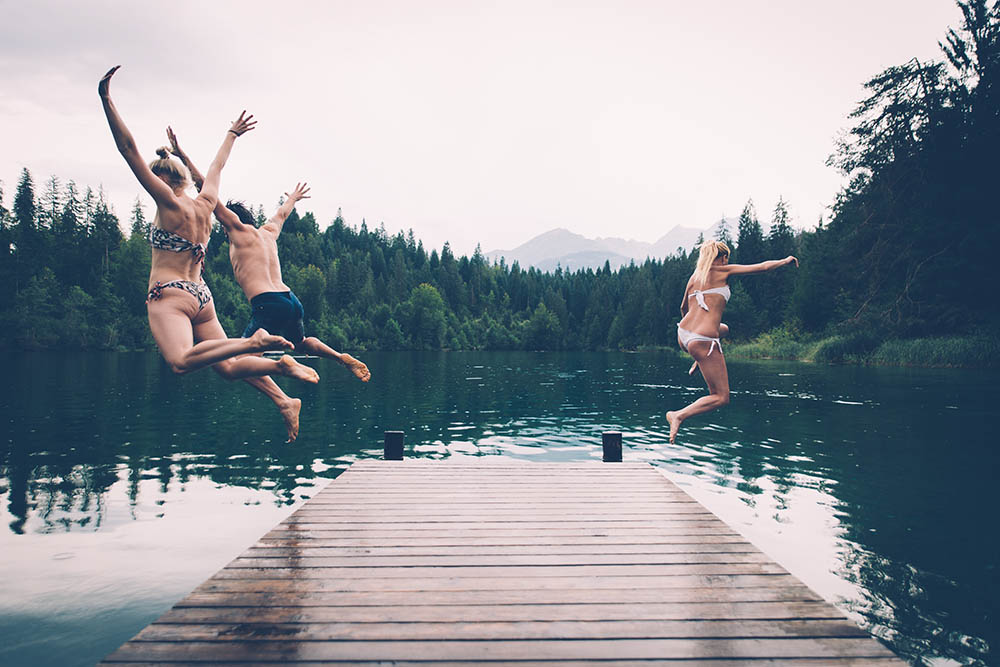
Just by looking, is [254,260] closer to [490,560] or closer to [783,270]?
[490,560]

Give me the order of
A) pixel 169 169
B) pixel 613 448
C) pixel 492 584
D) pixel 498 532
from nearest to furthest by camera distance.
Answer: pixel 169 169, pixel 492 584, pixel 498 532, pixel 613 448

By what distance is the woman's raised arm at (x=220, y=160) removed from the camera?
9.56 ft

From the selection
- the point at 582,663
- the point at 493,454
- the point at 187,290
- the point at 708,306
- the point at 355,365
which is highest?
the point at 187,290

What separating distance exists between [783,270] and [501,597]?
101 metres

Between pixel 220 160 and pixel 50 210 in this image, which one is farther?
pixel 50 210

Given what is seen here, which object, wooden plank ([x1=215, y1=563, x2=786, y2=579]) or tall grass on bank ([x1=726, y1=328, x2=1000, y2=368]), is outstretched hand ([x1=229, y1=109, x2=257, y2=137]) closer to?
wooden plank ([x1=215, y1=563, x2=786, y2=579])

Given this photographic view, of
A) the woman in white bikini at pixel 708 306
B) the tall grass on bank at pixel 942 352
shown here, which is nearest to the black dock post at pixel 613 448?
the woman in white bikini at pixel 708 306

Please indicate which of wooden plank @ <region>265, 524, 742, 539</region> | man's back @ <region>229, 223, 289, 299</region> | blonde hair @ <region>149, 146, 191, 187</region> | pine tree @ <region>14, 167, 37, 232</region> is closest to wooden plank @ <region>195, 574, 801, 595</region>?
wooden plank @ <region>265, 524, 742, 539</region>

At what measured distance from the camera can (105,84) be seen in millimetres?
2562

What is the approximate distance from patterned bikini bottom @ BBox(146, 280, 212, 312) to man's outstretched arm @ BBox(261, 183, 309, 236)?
0.46 metres

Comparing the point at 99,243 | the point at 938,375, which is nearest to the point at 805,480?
the point at 938,375

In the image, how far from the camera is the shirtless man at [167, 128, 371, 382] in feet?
9.53

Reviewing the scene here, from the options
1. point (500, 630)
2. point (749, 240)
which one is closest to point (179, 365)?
point (500, 630)

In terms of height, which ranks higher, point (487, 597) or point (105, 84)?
point (105, 84)
